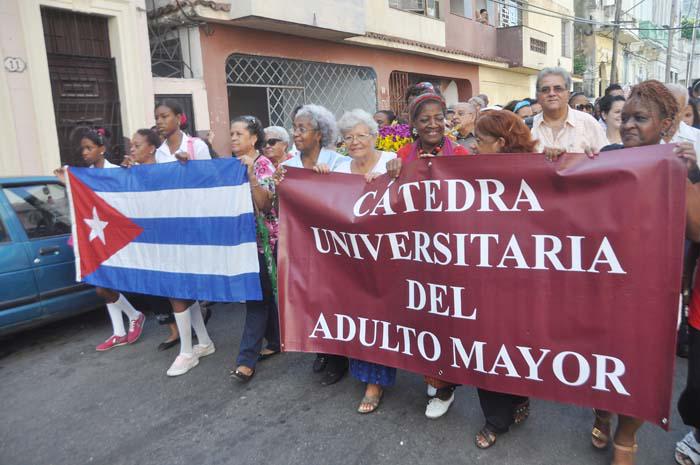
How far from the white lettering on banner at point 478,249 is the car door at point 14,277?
2789 mm

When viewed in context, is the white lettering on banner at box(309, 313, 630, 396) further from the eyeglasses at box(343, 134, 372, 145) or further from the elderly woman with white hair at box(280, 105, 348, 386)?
the eyeglasses at box(343, 134, 372, 145)

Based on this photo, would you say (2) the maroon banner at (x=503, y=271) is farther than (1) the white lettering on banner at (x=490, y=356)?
Result: No

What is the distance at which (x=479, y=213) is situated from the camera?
2582 mm

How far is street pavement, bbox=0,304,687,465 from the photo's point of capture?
2791 millimetres

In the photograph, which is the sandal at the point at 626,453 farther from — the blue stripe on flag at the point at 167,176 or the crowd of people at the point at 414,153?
the blue stripe on flag at the point at 167,176

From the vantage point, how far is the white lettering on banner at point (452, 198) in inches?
97.9

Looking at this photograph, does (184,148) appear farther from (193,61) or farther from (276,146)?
(193,61)

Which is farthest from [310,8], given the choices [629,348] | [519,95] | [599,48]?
[599,48]

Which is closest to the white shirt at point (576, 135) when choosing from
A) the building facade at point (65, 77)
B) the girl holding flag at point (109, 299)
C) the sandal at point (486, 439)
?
the sandal at point (486, 439)

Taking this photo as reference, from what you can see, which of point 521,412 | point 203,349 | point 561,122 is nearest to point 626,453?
point 521,412

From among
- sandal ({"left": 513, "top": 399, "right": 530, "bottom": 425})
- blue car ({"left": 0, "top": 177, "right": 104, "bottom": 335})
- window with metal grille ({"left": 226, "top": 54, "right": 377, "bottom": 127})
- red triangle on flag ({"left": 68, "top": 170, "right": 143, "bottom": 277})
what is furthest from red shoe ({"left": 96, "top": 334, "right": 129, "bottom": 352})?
window with metal grille ({"left": 226, "top": 54, "right": 377, "bottom": 127})

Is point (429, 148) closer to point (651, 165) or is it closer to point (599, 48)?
point (651, 165)

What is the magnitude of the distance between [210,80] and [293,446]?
7726 millimetres

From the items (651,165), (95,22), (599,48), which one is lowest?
(651,165)
